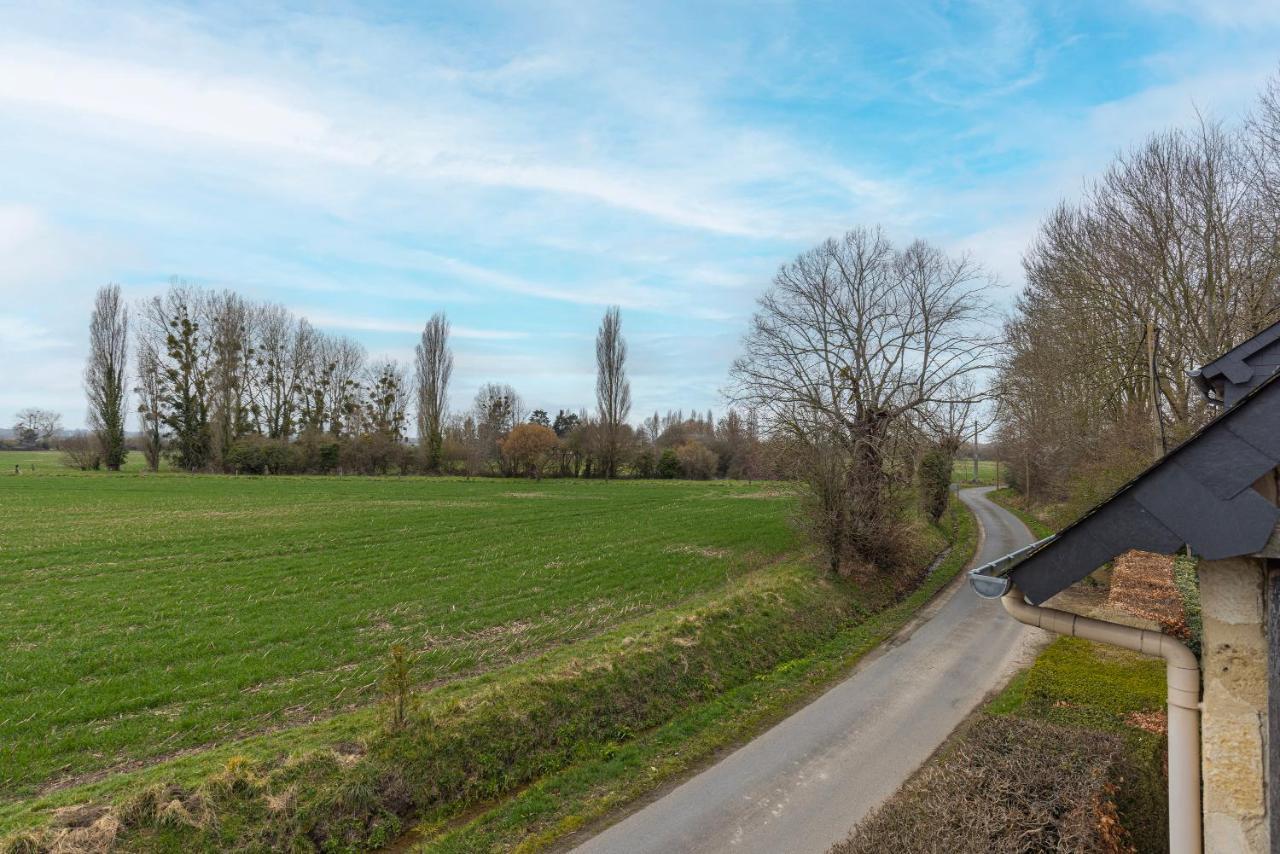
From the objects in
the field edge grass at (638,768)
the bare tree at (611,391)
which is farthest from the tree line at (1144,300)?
the bare tree at (611,391)

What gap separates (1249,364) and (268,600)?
16.7m

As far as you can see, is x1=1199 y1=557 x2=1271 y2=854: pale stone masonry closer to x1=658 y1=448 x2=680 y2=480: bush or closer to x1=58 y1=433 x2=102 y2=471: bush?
x1=658 y1=448 x2=680 y2=480: bush

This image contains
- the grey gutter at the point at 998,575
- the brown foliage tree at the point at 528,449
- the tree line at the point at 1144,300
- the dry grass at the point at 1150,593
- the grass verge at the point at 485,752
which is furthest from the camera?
the brown foliage tree at the point at 528,449

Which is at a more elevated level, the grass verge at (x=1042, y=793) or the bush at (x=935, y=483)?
the bush at (x=935, y=483)

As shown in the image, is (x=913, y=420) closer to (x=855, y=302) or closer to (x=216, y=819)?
(x=855, y=302)

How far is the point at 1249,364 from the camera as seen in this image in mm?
4227

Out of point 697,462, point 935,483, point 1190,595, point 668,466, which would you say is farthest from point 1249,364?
point 697,462

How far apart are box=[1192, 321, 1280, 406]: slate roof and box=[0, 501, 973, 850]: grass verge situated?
7.13m

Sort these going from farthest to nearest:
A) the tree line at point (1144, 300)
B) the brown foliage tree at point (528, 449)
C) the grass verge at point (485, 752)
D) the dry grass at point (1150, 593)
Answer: the brown foliage tree at point (528, 449), the tree line at point (1144, 300), the dry grass at point (1150, 593), the grass verge at point (485, 752)

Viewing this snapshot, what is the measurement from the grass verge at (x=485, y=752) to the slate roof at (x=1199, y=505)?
244 inches

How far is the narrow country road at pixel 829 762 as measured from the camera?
6.78 m

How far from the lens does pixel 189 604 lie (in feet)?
45.2

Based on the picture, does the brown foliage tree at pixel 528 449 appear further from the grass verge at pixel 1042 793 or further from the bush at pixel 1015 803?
the bush at pixel 1015 803

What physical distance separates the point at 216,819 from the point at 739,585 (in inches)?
511
